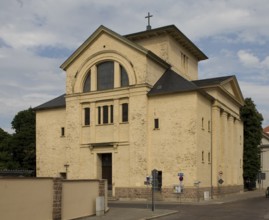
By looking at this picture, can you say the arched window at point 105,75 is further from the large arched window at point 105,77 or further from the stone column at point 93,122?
the stone column at point 93,122

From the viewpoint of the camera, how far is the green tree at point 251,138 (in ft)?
200

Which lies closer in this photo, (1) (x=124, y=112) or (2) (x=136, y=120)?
(2) (x=136, y=120)

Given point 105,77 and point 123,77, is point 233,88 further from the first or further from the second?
point 105,77

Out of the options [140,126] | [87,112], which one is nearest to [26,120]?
[87,112]

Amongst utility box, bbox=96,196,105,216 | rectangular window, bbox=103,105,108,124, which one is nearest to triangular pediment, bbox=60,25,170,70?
rectangular window, bbox=103,105,108,124

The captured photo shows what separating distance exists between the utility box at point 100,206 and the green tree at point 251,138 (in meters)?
39.7

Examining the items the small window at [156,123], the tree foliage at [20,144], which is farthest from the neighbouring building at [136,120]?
the tree foliage at [20,144]

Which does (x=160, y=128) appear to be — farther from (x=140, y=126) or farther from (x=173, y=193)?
(x=173, y=193)

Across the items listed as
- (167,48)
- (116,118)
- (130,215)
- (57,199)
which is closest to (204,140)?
(116,118)

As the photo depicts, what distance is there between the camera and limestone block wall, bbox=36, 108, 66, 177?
47328 mm

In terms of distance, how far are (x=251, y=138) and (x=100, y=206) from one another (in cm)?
4191

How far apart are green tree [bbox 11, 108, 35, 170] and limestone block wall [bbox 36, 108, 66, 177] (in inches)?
679

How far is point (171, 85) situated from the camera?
4153cm

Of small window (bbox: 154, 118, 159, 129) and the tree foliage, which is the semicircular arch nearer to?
small window (bbox: 154, 118, 159, 129)
